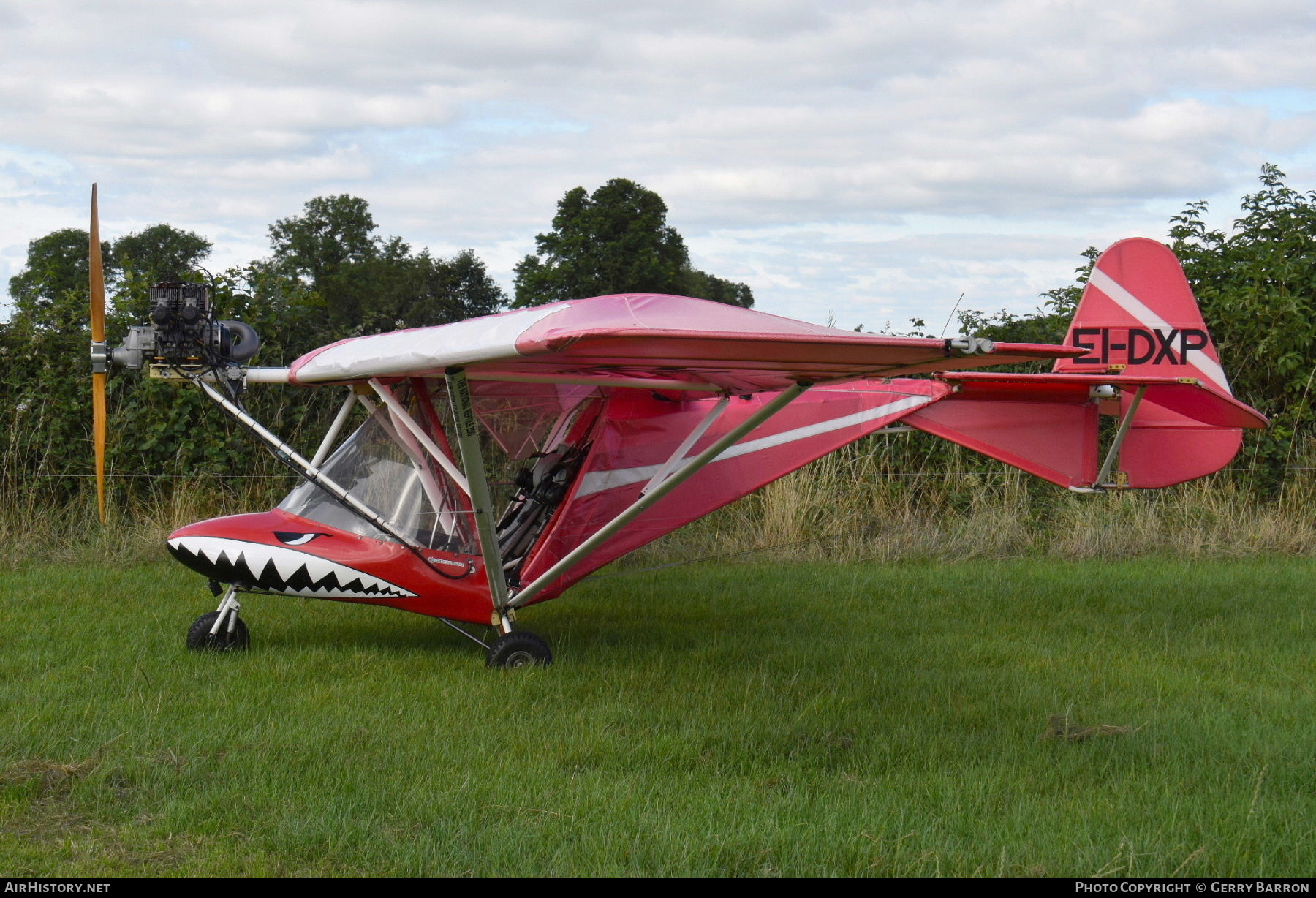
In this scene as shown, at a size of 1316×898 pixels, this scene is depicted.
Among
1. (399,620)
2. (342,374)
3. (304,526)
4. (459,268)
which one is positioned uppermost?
(459,268)

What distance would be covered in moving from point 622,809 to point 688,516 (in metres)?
3.25

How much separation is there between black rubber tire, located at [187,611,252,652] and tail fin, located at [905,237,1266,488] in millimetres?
4504

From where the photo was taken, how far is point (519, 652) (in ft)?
19.8

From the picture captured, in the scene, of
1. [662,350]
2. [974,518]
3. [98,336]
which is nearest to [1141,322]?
[974,518]

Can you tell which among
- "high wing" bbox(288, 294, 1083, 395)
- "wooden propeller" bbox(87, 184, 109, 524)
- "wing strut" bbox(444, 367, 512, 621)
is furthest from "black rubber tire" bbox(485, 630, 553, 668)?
"wooden propeller" bbox(87, 184, 109, 524)

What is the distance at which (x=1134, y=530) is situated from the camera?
10.8m

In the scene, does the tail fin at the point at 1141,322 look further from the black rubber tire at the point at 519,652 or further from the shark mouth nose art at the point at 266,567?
the shark mouth nose art at the point at 266,567

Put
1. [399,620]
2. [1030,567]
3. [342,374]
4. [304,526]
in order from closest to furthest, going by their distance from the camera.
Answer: [342,374] → [304,526] → [399,620] → [1030,567]

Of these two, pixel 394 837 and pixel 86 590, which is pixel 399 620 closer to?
pixel 86 590

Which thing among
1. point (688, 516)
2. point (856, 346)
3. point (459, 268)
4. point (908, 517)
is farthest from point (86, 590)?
point (459, 268)

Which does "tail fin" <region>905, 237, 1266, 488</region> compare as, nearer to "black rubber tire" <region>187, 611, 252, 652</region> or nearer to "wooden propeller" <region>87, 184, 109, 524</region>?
"black rubber tire" <region>187, 611, 252, 652</region>

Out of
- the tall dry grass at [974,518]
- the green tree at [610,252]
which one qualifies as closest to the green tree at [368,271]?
the green tree at [610,252]

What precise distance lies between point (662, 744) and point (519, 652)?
163 cm

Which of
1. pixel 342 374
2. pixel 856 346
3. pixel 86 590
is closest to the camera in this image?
pixel 856 346
